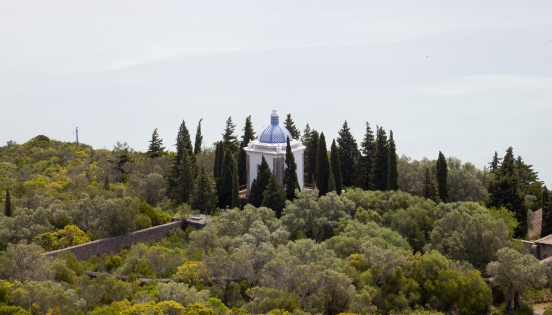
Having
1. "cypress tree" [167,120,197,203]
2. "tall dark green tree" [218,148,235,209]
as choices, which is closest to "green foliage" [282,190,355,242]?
"tall dark green tree" [218,148,235,209]

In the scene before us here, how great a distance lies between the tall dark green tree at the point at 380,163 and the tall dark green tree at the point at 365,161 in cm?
144

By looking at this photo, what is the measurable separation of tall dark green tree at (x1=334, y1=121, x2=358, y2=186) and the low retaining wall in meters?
10.9

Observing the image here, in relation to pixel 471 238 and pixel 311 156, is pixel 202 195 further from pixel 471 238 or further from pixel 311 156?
pixel 471 238

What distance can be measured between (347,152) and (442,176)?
739 centimetres

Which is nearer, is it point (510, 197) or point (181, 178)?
point (510, 197)

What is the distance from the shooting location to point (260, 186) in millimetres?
36562

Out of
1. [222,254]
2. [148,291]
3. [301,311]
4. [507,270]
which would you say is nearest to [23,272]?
[148,291]

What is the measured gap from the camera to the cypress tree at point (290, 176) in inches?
1455

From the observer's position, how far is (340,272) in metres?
26.0

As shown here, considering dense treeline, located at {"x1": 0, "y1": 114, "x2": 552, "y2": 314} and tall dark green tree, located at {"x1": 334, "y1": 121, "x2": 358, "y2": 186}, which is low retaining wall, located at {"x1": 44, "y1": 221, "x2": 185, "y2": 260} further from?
tall dark green tree, located at {"x1": 334, "y1": 121, "x2": 358, "y2": 186}

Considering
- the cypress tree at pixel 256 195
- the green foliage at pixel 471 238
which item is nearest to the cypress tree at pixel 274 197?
the cypress tree at pixel 256 195

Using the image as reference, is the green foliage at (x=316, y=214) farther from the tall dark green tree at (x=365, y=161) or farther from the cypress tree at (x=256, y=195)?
the tall dark green tree at (x=365, y=161)

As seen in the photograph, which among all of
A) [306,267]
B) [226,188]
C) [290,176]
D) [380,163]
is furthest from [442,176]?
[306,267]

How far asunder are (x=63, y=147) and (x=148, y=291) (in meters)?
32.3
